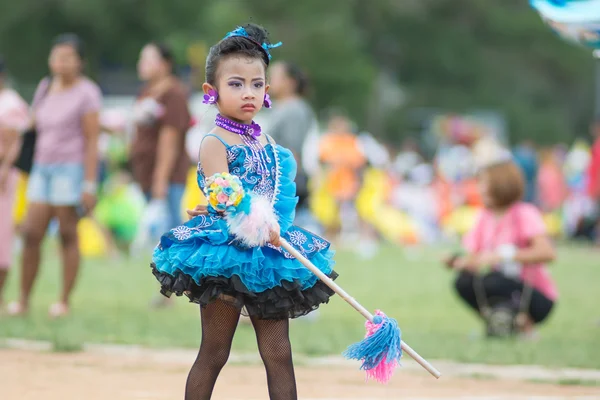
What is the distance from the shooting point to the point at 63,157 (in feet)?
28.3

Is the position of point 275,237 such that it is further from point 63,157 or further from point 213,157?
point 63,157

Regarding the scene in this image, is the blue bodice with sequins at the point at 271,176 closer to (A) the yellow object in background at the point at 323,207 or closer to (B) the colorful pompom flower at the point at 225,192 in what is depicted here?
(B) the colorful pompom flower at the point at 225,192

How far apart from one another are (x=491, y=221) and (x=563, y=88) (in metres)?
51.3

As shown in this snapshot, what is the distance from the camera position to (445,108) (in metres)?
49.7

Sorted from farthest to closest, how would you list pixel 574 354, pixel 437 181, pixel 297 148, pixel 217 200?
1. pixel 437 181
2. pixel 297 148
3. pixel 574 354
4. pixel 217 200

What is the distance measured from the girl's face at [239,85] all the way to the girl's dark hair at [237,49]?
3 centimetres

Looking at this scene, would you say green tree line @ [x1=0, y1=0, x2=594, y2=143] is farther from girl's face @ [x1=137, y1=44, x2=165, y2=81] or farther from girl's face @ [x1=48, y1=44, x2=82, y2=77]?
girl's face @ [x1=48, y1=44, x2=82, y2=77]

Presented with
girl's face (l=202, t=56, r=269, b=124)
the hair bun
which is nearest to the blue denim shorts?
the hair bun

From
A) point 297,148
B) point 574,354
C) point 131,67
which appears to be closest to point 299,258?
point 574,354

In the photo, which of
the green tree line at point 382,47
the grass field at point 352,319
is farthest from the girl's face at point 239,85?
the green tree line at point 382,47

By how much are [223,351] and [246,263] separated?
0.44 metres

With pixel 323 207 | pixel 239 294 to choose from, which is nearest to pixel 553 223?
pixel 323 207

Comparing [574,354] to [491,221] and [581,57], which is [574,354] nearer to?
[491,221]

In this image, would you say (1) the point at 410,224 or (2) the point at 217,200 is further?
(1) the point at 410,224
